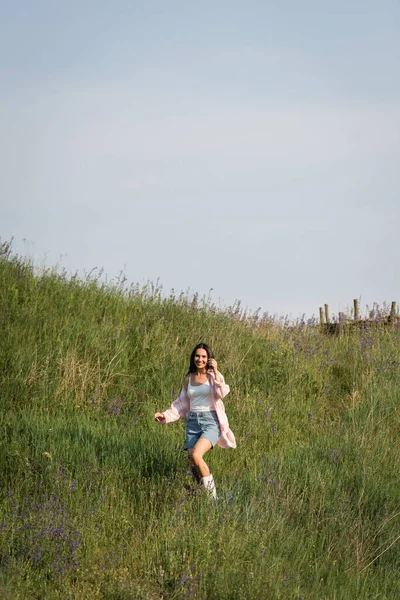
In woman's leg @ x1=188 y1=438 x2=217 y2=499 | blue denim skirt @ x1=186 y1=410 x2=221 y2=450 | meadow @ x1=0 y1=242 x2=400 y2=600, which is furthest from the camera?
blue denim skirt @ x1=186 y1=410 x2=221 y2=450

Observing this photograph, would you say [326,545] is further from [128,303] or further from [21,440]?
[128,303]

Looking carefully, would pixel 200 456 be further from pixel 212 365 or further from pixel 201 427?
pixel 212 365

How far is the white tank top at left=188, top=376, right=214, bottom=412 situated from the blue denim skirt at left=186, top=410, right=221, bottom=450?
0.05 meters

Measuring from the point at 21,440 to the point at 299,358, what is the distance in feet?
20.0

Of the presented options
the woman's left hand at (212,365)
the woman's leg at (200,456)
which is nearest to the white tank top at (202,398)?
the woman's left hand at (212,365)

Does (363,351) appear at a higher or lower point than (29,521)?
higher

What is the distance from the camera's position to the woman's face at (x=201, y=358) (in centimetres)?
779

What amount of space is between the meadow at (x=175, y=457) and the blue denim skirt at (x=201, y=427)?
14.5 inches

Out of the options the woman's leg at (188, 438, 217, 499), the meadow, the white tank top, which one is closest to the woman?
the white tank top

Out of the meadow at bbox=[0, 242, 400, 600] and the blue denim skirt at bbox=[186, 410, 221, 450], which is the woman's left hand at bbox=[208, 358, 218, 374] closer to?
the blue denim skirt at bbox=[186, 410, 221, 450]

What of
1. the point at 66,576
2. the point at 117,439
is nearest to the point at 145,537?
the point at 66,576

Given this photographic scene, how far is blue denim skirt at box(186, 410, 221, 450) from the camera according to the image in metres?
7.71

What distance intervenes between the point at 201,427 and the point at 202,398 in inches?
11.8

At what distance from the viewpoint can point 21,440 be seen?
341 inches
